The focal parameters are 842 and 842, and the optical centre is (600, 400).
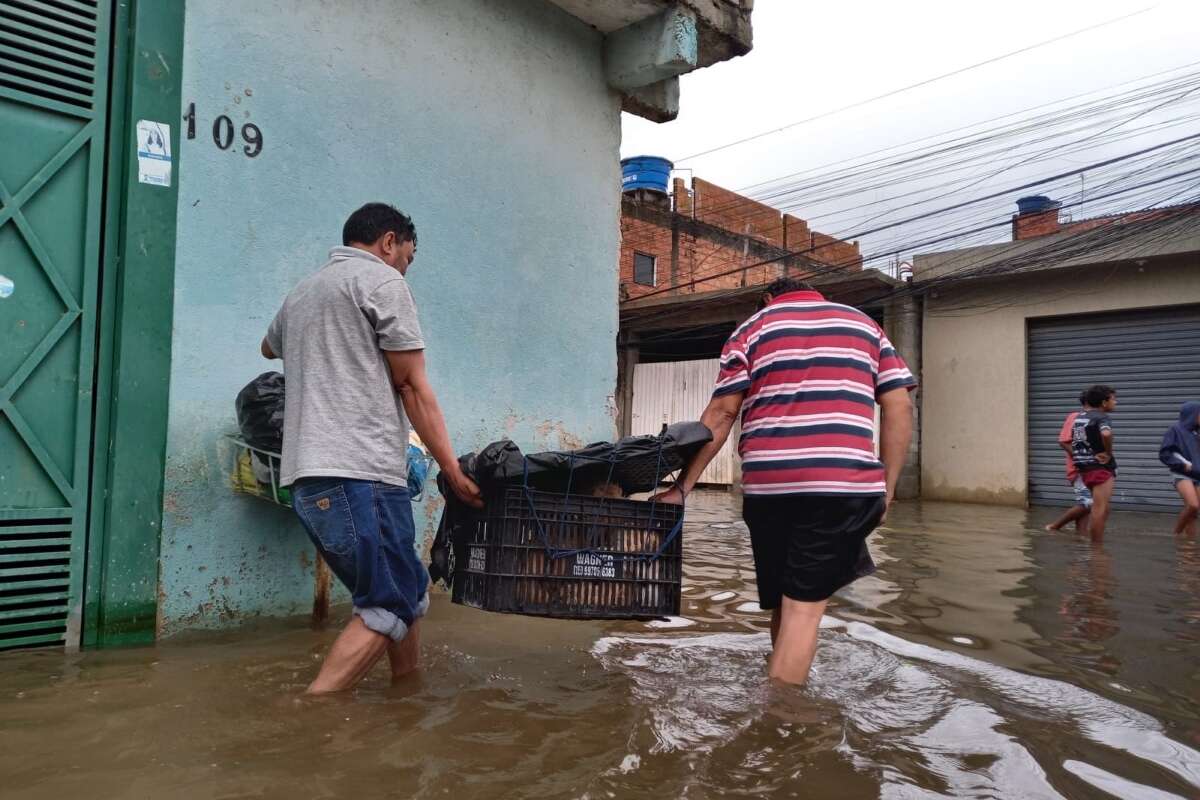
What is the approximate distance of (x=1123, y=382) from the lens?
43.5 ft

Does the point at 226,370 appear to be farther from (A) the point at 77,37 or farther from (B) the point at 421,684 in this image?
(B) the point at 421,684

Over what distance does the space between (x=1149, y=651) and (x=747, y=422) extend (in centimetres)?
233

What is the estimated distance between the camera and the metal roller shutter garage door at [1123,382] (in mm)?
12781

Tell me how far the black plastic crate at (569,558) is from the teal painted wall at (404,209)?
151 cm

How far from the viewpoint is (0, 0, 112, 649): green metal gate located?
10.7ft

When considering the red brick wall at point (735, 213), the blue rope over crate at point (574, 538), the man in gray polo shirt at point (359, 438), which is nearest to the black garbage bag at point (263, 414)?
the man in gray polo shirt at point (359, 438)

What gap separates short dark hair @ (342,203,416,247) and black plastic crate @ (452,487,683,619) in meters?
1.03

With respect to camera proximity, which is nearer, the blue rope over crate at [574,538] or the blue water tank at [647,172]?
→ the blue rope over crate at [574,538]

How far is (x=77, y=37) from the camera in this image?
11.5 ft

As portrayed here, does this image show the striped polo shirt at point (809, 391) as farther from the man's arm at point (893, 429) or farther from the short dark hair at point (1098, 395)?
the short dark hair at point (1098, 395)

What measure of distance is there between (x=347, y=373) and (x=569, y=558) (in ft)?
3.19

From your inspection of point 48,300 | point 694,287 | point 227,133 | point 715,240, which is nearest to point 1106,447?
point 227,133

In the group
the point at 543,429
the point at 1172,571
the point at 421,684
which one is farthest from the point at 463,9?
the point at 1172,571

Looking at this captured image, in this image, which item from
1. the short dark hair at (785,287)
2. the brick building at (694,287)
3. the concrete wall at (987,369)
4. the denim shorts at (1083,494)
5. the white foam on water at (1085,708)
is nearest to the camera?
the white foam on water at (1085,708)
